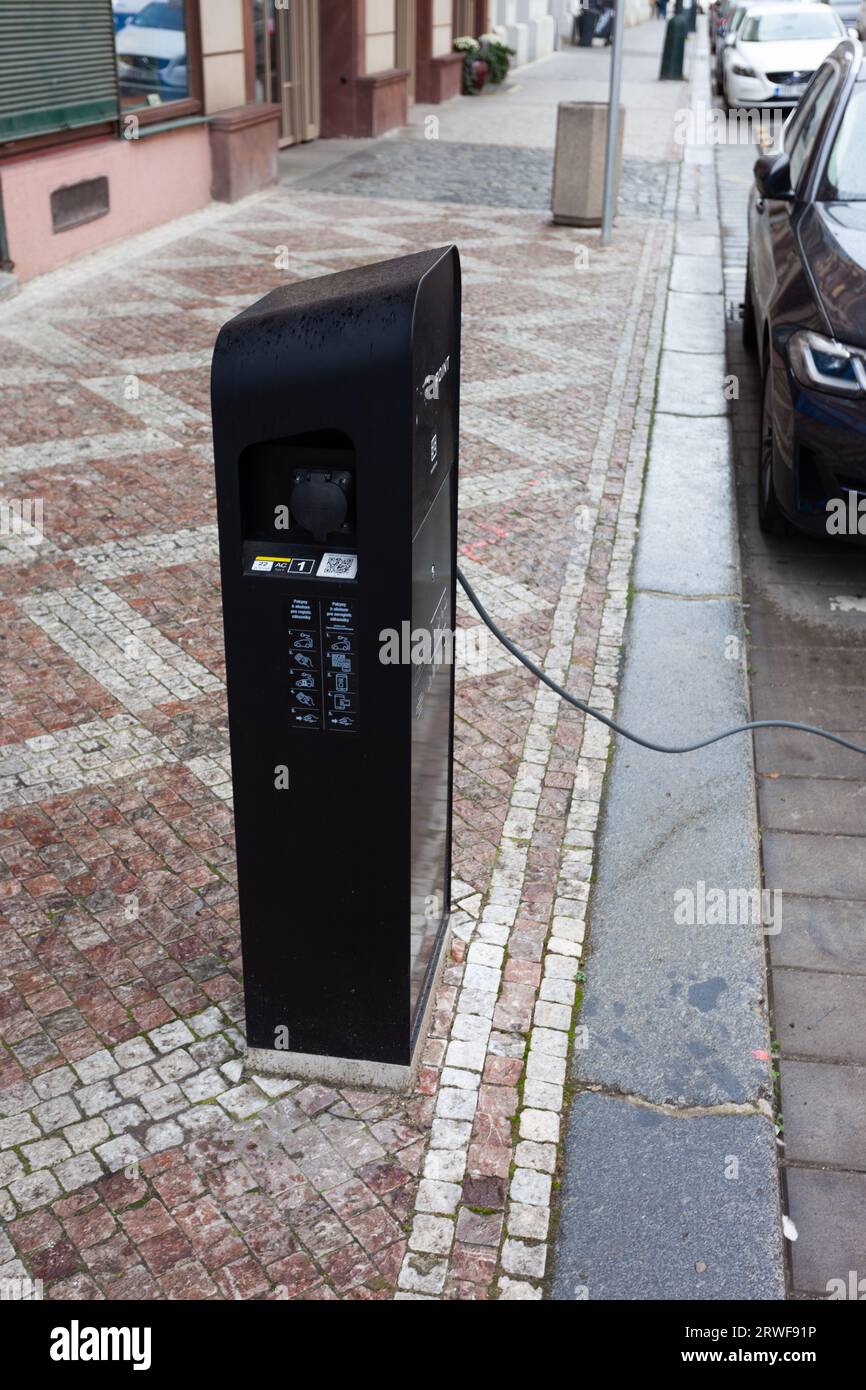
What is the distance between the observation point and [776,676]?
5.65 metres

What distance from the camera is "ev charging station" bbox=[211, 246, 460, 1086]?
9.02 ft

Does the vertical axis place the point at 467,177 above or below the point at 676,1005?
A: above

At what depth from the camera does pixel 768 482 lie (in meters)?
6.71

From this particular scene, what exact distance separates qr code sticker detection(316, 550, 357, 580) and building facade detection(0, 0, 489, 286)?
876 cm

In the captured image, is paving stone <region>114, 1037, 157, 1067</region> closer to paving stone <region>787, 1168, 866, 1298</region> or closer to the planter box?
paving stone <region>787, 1168, 866, 1298</region>

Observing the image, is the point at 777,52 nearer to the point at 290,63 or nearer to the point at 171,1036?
the point at 290,63

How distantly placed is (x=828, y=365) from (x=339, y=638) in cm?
379

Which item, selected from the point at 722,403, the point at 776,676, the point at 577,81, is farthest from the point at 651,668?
the point at 577,81

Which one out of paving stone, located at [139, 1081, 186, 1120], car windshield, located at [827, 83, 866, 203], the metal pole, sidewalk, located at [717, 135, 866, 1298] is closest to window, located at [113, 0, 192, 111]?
the metal pole

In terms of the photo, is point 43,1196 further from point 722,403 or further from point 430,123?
point 430,123
